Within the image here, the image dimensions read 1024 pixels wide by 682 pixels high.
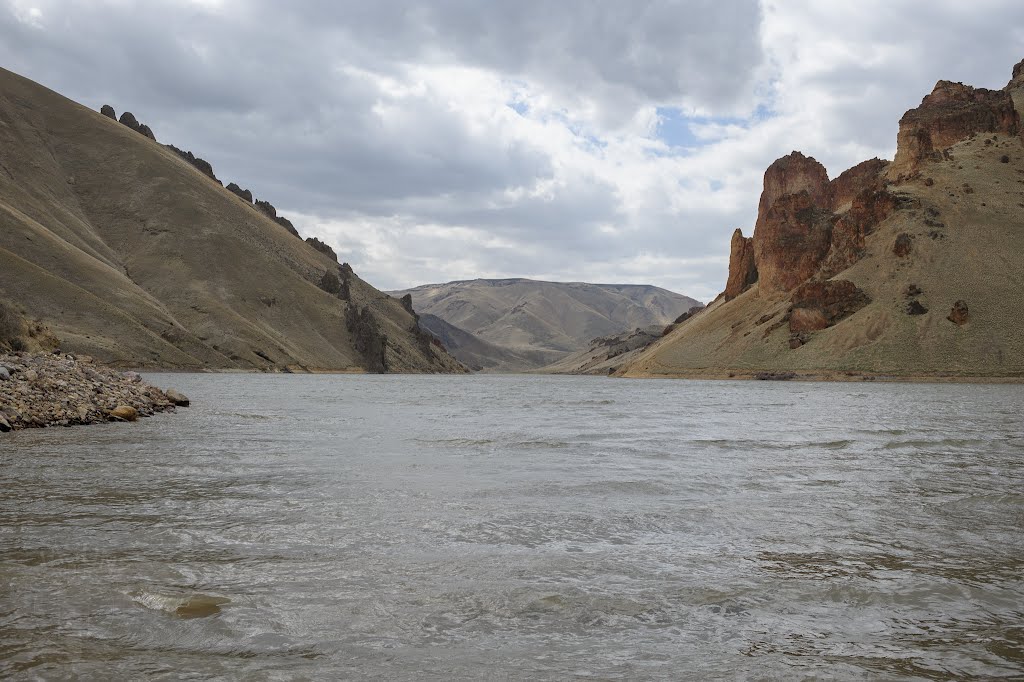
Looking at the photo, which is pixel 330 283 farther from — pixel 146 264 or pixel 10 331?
pixel 10 331

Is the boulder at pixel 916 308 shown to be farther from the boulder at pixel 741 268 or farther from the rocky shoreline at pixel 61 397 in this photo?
the rocky shoreline at pixel 61 397

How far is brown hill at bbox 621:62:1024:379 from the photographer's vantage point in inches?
4021

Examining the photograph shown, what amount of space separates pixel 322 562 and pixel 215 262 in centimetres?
17161

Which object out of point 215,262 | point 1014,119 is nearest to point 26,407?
point 215,262

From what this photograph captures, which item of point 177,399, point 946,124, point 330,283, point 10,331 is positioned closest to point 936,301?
point 946,124

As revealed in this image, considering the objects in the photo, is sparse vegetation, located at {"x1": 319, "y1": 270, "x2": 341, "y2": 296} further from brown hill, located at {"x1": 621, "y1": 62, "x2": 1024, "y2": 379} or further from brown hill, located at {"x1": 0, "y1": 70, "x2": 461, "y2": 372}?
brown hill, located at {"x1": 621, "y1": 62, "x2": 1024, "y2": 379}

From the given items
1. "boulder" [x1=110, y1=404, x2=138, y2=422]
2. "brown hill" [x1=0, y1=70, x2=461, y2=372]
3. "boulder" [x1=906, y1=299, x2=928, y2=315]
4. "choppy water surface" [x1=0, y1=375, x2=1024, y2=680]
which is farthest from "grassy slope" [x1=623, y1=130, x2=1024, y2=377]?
"boulder" [x1=110, y1=404, x2=138, y2=422]

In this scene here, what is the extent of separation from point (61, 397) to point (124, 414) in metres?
2.67

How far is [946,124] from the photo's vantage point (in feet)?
475

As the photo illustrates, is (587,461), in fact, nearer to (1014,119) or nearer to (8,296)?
(8,296)

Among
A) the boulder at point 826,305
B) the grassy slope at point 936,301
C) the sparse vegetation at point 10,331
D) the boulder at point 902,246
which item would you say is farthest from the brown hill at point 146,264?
the boulder at point 902,246

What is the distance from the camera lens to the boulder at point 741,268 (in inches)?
6437

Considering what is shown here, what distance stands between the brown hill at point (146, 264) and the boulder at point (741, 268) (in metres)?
85.5

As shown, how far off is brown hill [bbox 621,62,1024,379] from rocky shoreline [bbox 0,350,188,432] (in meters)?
95.8
